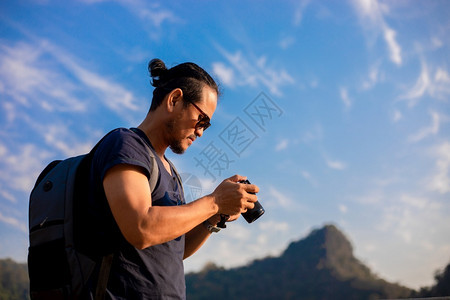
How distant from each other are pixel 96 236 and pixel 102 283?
0.80 ft

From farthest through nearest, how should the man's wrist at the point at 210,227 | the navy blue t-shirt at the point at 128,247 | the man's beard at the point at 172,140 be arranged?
the man's wrist at the point at 210,227 < the man's beard at the point at 172,140 < the navy blue t-shirt at the point at 128,247

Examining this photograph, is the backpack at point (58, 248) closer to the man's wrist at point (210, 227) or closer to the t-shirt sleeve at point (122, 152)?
the t-shirt sleeve at point (122, 152)

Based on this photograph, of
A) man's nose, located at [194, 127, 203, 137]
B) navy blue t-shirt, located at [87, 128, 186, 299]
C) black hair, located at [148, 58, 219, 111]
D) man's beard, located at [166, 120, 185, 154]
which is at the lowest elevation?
navy blue t-shirt, located at [87, 128, 186, 299]

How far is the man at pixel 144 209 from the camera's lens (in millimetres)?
2053

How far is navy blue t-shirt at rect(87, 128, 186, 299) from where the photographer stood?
2.12 m

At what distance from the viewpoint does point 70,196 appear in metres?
2.13

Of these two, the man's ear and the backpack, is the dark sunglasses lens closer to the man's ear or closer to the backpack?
the man's ear

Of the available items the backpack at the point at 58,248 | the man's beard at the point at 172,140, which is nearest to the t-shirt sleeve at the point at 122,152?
the backpack at the point at 58,248

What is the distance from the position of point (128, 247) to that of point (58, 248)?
0.36 m

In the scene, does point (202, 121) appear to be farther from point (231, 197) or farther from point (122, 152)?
point (122, 152)

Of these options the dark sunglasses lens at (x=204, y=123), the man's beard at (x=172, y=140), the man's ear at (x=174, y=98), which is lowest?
the man's beard at (x=172, y=140)

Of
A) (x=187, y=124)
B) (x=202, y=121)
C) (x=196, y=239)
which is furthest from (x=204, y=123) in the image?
(x=196, y=239)

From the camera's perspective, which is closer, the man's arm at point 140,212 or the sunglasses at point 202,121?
the man's arm at point 140,212

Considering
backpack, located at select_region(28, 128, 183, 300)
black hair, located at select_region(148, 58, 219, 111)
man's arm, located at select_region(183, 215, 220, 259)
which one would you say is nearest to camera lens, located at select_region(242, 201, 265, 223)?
man's arm, located at select_region(183, 215, 220, 259)
